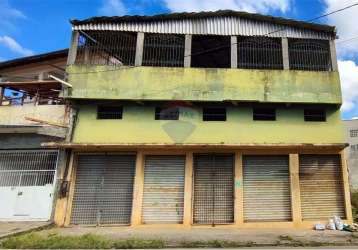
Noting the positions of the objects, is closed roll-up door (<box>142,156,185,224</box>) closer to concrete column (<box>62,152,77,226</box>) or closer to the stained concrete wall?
concrete column (<box>62,152,77,226</box>)

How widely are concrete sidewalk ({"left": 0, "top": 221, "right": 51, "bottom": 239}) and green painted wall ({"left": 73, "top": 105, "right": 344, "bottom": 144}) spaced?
3.54 m

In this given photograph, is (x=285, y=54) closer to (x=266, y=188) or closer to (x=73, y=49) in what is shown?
(x=266, y=188)

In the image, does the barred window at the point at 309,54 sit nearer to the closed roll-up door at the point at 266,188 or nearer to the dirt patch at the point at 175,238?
the closed roll-up door at the point at 266,188

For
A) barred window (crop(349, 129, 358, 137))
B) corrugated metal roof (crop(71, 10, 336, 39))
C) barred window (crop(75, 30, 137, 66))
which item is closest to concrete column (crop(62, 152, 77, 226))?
barred window (crop(75, 30, 137, 66))

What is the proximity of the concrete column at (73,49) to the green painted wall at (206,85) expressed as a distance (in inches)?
25.0

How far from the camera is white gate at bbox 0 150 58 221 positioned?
13812 millimetres

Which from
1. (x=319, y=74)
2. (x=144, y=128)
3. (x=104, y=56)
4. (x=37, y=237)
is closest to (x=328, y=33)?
(x=319, y=74)

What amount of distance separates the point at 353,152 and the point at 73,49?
925 inches

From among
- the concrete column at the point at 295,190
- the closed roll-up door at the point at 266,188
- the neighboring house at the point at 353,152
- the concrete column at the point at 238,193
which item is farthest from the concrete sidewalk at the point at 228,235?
the neighboring house at the point at 353,152

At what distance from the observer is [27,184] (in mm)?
14414

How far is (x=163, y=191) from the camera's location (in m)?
13.9

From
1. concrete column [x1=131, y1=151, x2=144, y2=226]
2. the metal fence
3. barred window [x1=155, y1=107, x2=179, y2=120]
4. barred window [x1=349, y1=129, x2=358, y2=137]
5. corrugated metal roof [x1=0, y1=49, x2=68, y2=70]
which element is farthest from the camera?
barred window [x1=349, y1=129, x2=358, y2=137]

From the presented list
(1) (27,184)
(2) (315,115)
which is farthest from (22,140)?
(2) (315,115)

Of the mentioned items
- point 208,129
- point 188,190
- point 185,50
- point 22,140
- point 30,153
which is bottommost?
point 188,190
